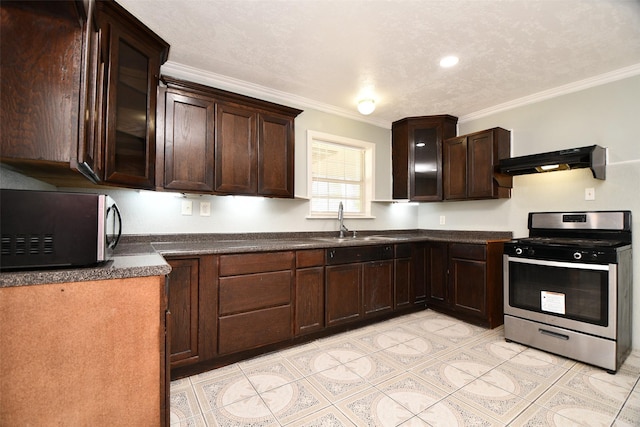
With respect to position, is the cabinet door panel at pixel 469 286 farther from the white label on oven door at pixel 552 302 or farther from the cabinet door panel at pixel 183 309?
the cabinet door panel at pixel 183 309

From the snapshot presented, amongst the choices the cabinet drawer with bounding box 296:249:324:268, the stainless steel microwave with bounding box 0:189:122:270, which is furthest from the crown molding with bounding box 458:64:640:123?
the stainless steel microwave with bounding box 0:189:122:270

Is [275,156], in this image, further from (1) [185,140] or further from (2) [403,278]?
(2) [403,278]

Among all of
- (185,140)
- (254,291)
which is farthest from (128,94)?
(254,291)

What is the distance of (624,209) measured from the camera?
251 cm

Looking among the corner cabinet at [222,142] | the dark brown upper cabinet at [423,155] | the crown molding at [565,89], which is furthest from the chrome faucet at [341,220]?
the crown molding at [565,89]

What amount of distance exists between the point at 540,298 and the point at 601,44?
2044 mm

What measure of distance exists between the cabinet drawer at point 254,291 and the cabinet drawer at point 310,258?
0.13m

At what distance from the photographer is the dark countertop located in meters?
1.04

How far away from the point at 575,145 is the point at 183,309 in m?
3.79

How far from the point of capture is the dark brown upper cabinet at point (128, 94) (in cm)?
166

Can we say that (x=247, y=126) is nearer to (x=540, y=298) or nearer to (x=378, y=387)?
(x=378, y=387)

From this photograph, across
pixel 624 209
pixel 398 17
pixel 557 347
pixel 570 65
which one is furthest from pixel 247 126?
pixel 624 209

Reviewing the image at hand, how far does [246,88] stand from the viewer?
2.87 meters

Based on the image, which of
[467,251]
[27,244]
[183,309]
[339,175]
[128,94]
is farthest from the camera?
[339,175]
